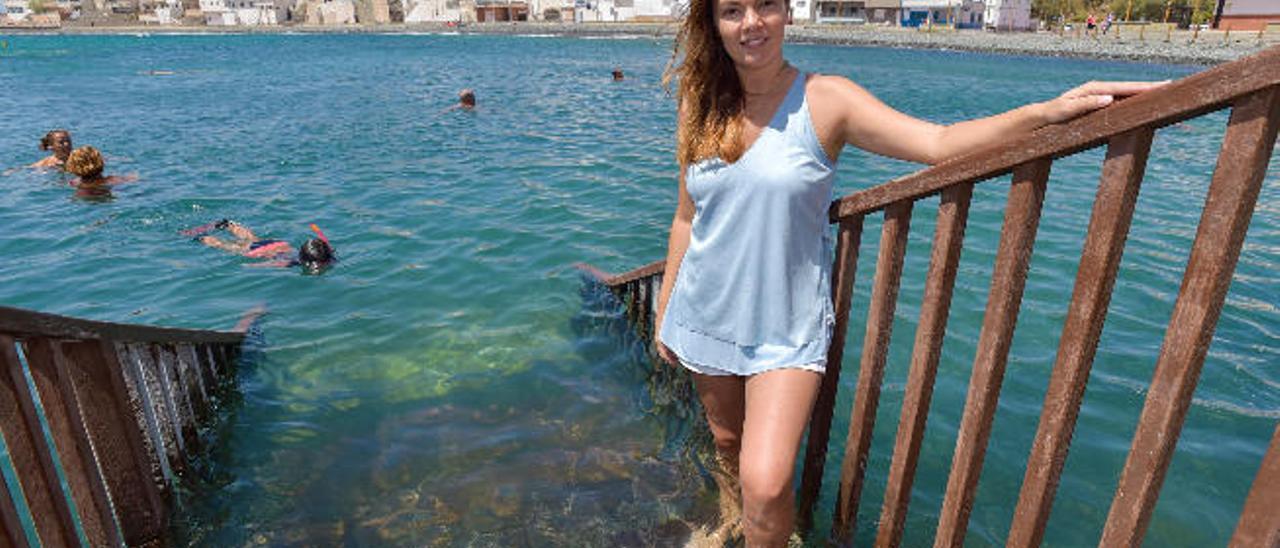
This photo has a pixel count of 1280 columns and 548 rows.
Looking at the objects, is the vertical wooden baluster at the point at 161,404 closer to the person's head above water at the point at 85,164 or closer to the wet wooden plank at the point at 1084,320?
the wet wooden plank at the point at 1084,320

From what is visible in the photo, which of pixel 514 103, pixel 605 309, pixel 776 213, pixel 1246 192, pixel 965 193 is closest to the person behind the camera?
pixel 1246 192

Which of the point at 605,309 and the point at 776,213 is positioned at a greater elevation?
the point at 776,213

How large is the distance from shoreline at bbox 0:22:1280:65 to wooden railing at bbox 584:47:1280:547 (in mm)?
21940

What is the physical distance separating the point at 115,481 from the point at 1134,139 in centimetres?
Answer: 443

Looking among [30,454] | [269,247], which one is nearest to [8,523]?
[30,454]

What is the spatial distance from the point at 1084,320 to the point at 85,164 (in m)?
15.1

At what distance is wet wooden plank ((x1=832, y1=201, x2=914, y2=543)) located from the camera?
2822mm

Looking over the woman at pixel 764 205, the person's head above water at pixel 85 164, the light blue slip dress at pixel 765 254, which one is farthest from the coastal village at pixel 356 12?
the light blue slip dress at pixel 765 254

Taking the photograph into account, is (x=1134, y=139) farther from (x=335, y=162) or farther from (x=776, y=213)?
(x=335, y=162)

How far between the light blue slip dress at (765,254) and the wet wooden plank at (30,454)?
100 inches

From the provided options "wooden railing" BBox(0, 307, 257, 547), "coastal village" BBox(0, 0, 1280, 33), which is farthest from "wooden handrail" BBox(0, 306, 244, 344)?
"coastal village" BBox(0, 0, 1280, 33)

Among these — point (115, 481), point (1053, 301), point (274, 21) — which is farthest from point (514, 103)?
point (274, 21)

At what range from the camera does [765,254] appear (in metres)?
2.80

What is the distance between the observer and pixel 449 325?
7.72 m
